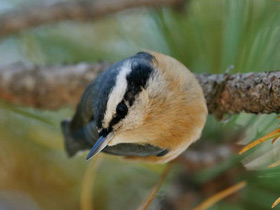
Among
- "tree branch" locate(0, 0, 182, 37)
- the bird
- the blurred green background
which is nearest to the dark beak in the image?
Result: the bird

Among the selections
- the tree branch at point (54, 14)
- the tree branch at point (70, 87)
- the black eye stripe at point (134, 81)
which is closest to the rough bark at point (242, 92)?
the tree branch at point (70, 87)

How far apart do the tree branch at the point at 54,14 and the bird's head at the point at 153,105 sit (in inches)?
18.2

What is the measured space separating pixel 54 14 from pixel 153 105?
623 mm

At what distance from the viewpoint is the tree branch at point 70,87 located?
2.33 feet

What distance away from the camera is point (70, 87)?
1048mm

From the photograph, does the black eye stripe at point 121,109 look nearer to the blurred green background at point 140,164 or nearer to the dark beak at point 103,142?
the dark beak at point 103,142

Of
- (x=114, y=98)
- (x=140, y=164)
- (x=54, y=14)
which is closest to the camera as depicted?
(x=114, y=98)

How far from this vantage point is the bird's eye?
0.70m

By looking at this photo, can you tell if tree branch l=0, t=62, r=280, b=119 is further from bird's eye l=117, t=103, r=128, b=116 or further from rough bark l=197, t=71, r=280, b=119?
bird's eye l=117, t=103, r=128, b=116

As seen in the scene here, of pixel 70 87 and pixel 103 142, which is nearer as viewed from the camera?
pixel 103 142

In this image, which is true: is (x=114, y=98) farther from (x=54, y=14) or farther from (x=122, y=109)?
(x=54, y=14)

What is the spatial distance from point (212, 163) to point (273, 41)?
0.84ft

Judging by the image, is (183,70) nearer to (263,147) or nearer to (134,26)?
(263,147)

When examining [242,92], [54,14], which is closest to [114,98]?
[242,92]
